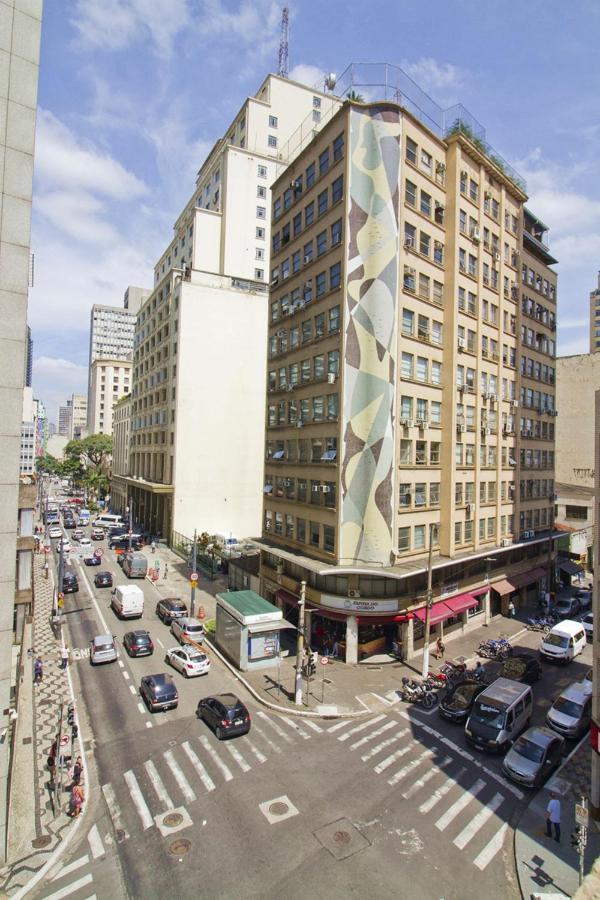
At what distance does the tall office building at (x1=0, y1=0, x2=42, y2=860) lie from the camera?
57.1 ft

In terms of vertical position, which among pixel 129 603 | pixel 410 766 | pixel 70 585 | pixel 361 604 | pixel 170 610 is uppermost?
pixel 361 604

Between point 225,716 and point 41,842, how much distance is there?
865 centimetres

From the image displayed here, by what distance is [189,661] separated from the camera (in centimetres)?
3156

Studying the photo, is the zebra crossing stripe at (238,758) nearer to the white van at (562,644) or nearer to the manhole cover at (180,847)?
the manhole cover at (180,847)

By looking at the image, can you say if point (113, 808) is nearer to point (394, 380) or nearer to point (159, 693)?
point (159, 693)

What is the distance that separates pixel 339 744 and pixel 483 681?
39.8 feet

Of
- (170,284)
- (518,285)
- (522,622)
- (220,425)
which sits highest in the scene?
(170,284)

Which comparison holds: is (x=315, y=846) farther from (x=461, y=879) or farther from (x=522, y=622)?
(x=522, y=622)

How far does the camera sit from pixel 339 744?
78.8 feet

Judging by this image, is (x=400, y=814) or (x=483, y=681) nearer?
(x=400, y=814)

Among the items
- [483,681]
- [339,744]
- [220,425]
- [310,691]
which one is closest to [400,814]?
[339,744]

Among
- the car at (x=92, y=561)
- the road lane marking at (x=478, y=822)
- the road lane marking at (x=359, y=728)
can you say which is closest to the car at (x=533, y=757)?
the road lane marking at (x=478, y=822)

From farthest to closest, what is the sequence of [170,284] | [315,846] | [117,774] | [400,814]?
[170,284] → [117,774] → [400,814] → [315,846]

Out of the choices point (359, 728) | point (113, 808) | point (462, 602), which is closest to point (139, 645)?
point (113, 808)
